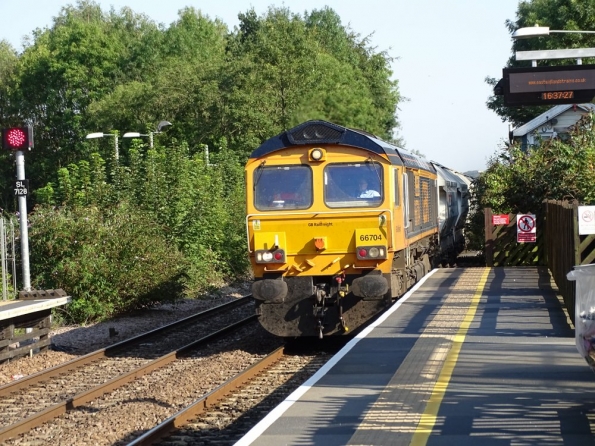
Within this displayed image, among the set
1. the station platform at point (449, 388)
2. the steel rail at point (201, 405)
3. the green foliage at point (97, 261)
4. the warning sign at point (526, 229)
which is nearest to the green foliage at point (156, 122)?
the green foliage at point (97, 261)

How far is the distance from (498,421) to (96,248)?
505 inches

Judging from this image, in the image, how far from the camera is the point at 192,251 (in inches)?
916

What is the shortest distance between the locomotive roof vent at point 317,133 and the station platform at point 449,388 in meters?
2.74

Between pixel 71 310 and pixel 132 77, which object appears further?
pixel 132 77

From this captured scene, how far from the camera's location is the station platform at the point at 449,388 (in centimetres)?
702

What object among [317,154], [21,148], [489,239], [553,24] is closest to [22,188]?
[21,148]

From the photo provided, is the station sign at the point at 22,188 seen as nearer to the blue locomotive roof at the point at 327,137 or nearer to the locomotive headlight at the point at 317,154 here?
the blue locomotive roof at the point at 327,137

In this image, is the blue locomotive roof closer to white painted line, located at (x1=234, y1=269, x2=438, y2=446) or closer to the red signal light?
white painted line, located at (x1=234, y1=269, x2=438, y2=446)

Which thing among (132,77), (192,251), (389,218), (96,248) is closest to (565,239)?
(389,218)

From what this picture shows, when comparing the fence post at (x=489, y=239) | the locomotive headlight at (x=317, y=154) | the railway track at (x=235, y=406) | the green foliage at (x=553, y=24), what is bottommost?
the railway track at (x=235, y=406)

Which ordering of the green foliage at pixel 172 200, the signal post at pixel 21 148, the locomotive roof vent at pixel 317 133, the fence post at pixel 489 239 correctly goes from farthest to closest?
1. the fence post at pixel 489 239
2. the green foliage at pixel 172 200
3. the signal post at pixel 21 148
4. the locomotive roof vent at pixel 317 133

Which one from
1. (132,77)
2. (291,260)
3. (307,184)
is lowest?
(291,260)

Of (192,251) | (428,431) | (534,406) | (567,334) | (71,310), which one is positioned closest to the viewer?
(428,431)

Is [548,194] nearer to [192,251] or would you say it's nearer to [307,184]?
[192,251]
